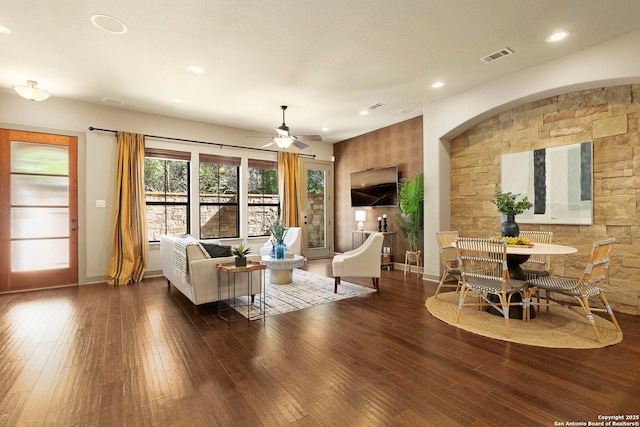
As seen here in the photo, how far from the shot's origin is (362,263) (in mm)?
4648

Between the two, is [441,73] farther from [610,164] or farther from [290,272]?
[290,272]

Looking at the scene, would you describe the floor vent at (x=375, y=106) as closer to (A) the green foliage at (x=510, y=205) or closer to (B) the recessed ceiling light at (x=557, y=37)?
(B) the recessed ceiling light at (x=557, y=37)

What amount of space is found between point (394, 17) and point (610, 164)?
3.28m

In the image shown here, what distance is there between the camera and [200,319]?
3.53m

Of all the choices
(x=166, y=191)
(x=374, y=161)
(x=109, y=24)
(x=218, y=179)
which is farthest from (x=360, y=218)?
(x=109, y=24)

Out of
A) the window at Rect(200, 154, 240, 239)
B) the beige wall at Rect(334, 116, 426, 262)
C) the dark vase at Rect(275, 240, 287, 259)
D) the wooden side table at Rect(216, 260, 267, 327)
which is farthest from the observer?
the window at Rect(200, 154, 240, 239)

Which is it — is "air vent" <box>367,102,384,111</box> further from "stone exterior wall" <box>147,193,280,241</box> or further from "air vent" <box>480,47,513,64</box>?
"stone exterior wall" <box>147,193,280,241</box>

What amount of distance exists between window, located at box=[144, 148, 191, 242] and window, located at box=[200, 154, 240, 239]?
1.15ft

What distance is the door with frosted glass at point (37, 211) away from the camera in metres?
4.82

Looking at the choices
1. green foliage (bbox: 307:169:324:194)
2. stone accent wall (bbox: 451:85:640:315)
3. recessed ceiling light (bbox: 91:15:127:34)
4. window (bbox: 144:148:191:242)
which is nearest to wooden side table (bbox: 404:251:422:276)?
stone accent wall (bbox: 451:85:640:315)

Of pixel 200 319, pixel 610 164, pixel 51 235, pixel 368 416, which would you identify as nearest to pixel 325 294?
pixel 200 319

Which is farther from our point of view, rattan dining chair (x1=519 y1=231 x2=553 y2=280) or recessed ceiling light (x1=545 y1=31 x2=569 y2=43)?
rattan dining chair (x1=519 y1=231 x2=553 y2=280)

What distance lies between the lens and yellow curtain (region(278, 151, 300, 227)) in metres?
7.40

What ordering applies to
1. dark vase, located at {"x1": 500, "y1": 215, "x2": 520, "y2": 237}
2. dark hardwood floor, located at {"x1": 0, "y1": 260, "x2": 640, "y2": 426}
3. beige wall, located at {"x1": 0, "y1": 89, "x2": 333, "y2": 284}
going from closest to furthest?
dark hardwood floor, located at {"x1": 0, "y1": 260, "x2": 640, "y2": 426} → dark vase, located at {"x1": 500, "y1": 215, "x2": 520, "y2": 237} → beige wall, located at {"x1": 0, "y1": 89, "x2": 333, "y2": 284}
